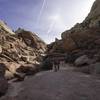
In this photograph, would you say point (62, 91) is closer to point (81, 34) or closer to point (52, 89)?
point (52, 89)

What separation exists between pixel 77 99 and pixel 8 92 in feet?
25.0

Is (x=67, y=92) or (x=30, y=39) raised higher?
(x=30, y=39)

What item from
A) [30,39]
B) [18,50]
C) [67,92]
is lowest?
[67,92]

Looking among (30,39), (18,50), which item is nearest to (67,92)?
(18,50)

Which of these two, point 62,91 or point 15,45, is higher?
point 15,45

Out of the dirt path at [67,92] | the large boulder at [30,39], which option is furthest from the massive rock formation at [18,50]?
the dirt path at [67,92]

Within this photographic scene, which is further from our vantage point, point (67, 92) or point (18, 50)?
point (18, 50)

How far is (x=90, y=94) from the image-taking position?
14.1 m

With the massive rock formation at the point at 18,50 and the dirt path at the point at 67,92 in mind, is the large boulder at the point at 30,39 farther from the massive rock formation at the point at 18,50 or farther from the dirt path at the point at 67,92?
the dirt path at the point at 67,92

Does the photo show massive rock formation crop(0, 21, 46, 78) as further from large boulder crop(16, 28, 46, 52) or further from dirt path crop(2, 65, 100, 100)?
dirt path crop(2, 65, 100, 100)

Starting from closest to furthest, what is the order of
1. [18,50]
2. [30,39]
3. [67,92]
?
[67,92]
[18,50]
[30,39]

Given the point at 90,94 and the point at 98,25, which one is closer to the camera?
the point at 90,94

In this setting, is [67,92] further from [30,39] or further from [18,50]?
[30,39]

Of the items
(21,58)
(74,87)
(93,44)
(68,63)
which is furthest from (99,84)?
(21,58)
